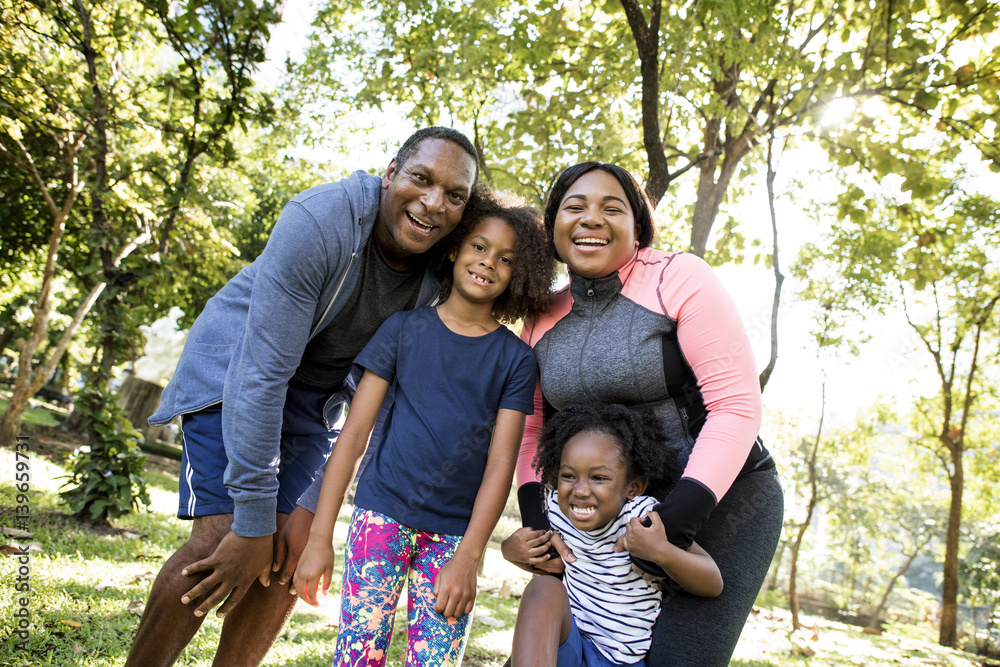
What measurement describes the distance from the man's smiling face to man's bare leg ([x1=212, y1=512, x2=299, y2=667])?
3.60 feet

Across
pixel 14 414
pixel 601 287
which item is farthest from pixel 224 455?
pixel 14 414

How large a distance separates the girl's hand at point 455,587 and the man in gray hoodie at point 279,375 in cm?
59

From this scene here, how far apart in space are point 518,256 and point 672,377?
71 centimetres

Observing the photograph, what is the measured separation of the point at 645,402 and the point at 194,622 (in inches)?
62.5

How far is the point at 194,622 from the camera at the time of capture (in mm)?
2043


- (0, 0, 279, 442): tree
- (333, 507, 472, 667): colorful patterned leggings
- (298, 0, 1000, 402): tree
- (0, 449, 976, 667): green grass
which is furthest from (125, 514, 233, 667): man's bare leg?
(0, 0, 279, 442): tree

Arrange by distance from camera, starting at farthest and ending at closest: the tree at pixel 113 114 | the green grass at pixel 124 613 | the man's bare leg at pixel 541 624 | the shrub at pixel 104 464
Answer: the tree at pixel 113 114 < the shrub at pixel 104 464 < the green grass at pixel 124 613 < the man's bare leg at pixel 541 624

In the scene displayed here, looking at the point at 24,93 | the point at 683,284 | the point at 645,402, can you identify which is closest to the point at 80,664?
the point at 645,402

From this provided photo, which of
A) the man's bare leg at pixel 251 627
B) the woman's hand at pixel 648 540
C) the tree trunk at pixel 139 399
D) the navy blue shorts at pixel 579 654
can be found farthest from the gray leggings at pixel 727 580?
the tree trunk at pixel 139 399

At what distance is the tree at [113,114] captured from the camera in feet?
18.5

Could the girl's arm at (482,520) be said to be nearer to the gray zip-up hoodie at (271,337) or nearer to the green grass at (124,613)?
the gray zip-up hoodie at (271,337)

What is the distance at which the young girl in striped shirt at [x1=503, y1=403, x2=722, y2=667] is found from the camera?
1751 millimetres

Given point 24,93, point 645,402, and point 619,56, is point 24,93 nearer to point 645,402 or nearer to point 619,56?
point 619,56

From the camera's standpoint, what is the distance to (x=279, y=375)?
2.02 meters
